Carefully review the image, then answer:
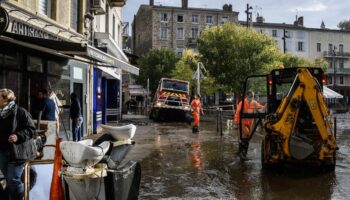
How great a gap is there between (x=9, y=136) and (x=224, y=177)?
4846 mm

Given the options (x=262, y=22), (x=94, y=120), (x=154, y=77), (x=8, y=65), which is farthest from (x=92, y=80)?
(x=262, y=22)

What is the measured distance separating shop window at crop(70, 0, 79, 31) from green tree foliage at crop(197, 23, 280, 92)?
73.5 feet

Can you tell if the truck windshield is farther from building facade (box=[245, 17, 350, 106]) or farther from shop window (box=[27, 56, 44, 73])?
building facade (box=[245, 17, 350, 106])

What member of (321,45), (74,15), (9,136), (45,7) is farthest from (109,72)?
(321,45)

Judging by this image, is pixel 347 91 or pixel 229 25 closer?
pixel 229 25

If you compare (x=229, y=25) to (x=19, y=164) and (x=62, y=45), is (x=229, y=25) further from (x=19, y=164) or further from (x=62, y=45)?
(x=19, y=164)

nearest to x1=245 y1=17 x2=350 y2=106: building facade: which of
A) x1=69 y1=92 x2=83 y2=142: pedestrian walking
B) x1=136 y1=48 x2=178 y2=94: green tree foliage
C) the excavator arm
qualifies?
x1=136 y1=48 x2=178 y2=94: green tree foliage

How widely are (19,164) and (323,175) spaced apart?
632 cm

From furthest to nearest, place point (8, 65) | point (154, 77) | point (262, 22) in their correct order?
point (262, 22)
point (154, 77)
point (8, 65)

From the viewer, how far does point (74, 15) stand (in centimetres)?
1753

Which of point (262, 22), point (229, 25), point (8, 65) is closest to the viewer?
point (8, 65)

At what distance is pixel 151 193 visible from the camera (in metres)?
8.36

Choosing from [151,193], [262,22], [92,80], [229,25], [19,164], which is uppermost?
[262,22]

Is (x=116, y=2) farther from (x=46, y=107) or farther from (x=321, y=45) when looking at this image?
(x=321, y=45)
